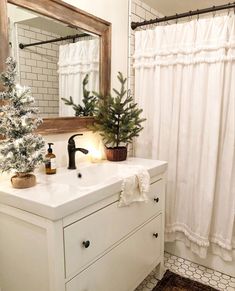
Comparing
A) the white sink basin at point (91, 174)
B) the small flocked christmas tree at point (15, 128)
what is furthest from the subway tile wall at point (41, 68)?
the white sink basin at point (91, 174)

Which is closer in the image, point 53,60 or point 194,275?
point 53,60

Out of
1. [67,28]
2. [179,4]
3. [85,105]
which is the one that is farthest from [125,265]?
[179,4]

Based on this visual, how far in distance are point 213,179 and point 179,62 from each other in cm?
95

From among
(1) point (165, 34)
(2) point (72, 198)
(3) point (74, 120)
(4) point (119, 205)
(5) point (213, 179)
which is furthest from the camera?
(1) point (165, 34)

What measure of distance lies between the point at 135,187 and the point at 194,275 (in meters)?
1.06

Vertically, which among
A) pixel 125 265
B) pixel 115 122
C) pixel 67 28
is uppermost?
pixel 67 28

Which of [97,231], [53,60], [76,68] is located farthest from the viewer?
[76,68]

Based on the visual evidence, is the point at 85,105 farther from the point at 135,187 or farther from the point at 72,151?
the point at 135,187

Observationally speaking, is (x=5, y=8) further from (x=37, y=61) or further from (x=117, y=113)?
(x=117, y=113)

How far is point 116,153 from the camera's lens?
190cm

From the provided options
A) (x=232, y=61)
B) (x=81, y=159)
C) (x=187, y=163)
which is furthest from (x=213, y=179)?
(x=81, y=159)

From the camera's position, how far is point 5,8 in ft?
4.31

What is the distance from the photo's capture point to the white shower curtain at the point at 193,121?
6.00ft

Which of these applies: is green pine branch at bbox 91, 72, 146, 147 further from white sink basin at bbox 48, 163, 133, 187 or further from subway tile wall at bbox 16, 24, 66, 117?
subway tile wall at bbox 16, 24, 66, 117
